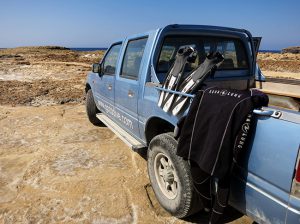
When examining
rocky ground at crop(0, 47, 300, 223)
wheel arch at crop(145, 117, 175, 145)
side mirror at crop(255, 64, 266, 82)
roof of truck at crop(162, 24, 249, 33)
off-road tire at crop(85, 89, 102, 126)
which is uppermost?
roof of truck at crop(162, 24, 249, 33)

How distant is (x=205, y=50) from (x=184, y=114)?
166 cm

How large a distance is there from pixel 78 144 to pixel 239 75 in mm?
A: 2991

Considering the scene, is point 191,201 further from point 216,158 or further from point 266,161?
point 266,161

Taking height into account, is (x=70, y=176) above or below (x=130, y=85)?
below

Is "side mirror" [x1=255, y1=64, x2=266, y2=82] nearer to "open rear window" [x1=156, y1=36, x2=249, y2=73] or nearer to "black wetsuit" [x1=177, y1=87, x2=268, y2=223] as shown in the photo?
"open rear window" [x1=156, y1=36, x2=249, y2=73]

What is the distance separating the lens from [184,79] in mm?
2955

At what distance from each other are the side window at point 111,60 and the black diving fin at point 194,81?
7.01 ft

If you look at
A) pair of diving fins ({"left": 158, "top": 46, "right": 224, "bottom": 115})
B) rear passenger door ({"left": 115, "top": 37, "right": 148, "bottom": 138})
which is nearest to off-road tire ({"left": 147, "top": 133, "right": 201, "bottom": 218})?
pair of diving fins ({"left": 158, "top": 46, "right": 224, "bottom": 115})

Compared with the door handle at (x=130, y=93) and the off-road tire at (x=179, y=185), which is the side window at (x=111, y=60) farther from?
the off-road tire at (x=179, y=185)

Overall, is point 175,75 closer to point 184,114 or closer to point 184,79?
point 184,79

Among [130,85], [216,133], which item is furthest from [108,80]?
[216,133]

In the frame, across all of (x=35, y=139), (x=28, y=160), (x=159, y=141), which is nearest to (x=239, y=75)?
(x=159, y=141)

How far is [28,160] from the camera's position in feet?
14.6

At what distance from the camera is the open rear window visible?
3641 mm
